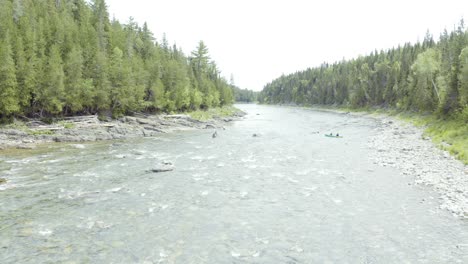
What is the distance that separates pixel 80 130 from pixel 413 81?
88.5 metres

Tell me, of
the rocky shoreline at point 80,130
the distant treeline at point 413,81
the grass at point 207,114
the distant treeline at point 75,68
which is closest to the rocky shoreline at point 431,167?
the distant treeline at point 413,81

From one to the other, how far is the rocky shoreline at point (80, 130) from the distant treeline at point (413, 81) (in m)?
52.7

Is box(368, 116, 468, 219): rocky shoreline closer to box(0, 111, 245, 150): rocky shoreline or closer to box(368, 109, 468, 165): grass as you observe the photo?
box(368, 109, 468, 165): grass

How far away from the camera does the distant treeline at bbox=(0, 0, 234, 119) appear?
4900cm

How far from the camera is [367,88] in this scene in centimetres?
13188

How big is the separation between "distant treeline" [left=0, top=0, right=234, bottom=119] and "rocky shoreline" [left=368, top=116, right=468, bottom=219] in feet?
170

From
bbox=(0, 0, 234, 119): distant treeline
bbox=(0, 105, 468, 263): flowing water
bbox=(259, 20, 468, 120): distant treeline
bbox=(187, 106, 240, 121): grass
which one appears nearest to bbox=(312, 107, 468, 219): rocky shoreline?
Answer: bbox=(0, 105, 468, 263): flowing water

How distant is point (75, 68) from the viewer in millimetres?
56094

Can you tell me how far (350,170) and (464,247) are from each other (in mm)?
15012

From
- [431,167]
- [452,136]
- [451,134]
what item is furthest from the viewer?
[451,134]

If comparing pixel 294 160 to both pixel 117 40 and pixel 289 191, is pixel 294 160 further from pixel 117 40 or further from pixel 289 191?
pixel 117 40

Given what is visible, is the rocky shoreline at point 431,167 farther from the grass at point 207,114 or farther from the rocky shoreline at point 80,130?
the grass at point 207,114

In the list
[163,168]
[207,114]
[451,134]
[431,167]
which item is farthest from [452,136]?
[207,114]

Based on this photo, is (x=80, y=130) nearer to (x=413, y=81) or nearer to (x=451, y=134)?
(x=451, y=134)
